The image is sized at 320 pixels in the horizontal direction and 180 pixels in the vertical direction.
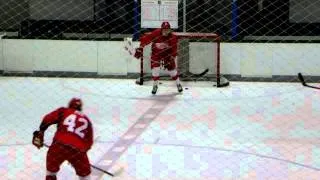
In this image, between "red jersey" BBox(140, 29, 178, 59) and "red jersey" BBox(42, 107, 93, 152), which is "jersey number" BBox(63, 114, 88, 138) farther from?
"red jersey" BBox(140, 29, 178, 59)

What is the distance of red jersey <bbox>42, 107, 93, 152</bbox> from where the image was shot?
4.85m

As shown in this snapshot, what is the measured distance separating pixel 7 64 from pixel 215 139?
6.65m

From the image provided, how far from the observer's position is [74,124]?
4.84 meters

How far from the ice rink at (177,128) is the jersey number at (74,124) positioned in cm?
98

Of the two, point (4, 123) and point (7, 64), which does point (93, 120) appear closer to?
point (4, 123)

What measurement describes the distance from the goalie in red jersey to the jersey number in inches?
229

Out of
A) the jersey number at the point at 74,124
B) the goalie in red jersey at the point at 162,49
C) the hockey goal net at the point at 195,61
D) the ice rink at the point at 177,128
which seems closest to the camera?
the jersey number at the point at 74,124

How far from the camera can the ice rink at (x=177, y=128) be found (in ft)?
20.0

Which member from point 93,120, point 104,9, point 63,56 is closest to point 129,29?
point 104,9

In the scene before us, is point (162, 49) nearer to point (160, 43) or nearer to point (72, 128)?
point (160, 43)

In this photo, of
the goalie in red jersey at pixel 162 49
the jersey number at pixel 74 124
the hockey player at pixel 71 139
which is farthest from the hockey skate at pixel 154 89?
the jersey number at pixel 74 124

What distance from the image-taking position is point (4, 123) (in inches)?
328

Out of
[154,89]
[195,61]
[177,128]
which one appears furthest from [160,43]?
[177,128]

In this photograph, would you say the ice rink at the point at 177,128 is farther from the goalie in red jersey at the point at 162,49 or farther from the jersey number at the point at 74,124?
the jersey number at the point at 74,124
